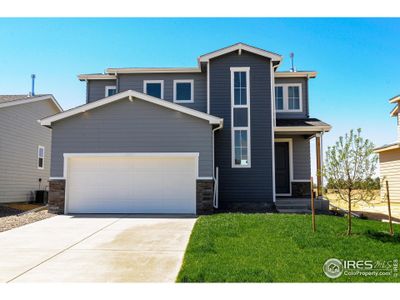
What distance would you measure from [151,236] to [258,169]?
660cm

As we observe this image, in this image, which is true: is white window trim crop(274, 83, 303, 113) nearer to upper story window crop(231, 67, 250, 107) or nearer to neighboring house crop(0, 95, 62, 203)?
upper story window crop(231, 67, 250, 107)

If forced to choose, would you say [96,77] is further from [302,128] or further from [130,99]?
[302,128]

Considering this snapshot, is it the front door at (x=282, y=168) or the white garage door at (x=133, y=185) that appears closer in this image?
the white garage door at (x=133, y=185)

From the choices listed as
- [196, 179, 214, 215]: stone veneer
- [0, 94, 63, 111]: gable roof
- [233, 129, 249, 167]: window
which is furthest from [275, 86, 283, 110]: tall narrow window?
[0, 94, 63, 111]: gable roof

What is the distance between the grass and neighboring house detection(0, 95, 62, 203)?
1057cm

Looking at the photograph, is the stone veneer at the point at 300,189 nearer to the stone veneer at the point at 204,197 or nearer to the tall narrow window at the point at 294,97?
the tall narrow window at the point at 294,97

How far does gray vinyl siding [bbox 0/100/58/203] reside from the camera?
1584 centimetres

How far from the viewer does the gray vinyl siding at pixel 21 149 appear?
15.8 meters

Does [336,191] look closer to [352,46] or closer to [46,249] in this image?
[352,46]

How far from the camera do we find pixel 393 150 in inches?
770

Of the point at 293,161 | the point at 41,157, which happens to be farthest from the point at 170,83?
the point at 41,157

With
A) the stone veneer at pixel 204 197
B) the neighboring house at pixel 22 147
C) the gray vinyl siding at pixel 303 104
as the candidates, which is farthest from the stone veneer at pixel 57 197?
the gray vinyl siding at pixel 303 104

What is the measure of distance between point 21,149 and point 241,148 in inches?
420

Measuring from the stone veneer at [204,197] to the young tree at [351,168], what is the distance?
4702 millimetres
